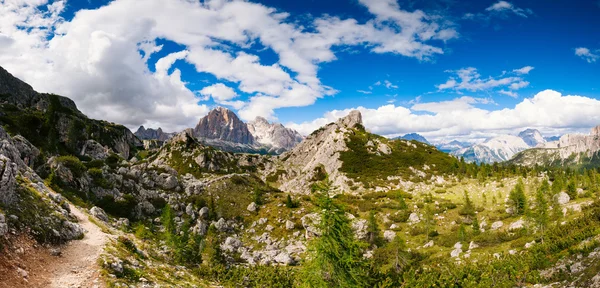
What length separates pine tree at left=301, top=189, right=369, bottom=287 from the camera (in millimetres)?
22719

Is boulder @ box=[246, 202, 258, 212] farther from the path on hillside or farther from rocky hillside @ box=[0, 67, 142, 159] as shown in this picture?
the path on hillside

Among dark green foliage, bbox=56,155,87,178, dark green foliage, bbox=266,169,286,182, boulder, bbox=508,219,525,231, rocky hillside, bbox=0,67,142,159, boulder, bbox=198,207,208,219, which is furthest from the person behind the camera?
dark green foliage, bbox=266,169,286,182


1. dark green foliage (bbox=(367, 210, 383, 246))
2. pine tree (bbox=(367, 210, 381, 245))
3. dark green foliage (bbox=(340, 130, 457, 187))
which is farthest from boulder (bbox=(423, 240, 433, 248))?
dark green foliage (bbox=(340, 130, 457, 187))

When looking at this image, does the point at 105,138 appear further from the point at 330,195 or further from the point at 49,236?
the point at 330,195

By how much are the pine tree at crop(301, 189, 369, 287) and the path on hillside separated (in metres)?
16.1

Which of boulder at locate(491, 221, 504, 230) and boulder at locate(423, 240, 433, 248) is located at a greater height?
boulder at locate(491, 221, 504, 230)

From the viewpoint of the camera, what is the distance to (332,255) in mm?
23031

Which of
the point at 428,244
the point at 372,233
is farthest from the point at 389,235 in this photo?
the point at 428,244

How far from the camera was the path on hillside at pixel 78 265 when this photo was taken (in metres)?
21.9

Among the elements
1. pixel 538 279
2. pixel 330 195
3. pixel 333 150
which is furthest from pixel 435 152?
pixel 330 195

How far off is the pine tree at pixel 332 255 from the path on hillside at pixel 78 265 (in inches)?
634

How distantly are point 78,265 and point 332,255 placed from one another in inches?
844

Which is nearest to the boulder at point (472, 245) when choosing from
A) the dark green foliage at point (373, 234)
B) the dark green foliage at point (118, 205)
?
the dark green foliage at point (373, 234)

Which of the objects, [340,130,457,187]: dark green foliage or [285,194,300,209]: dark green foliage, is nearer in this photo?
[285,194,300,209]: dark green foliage
